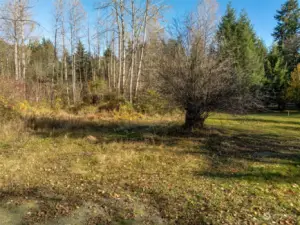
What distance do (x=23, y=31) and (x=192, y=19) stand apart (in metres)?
13.8

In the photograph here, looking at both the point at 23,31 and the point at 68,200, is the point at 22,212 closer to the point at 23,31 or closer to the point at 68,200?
the point at 68,200

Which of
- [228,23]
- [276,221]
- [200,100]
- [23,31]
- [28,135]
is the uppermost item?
[228,23]

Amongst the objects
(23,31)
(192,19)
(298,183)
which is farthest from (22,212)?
(23,31)

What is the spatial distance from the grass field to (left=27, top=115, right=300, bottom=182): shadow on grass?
0.03m

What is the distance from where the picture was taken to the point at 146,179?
3891mm

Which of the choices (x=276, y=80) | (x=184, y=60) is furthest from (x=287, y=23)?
(x=184, y=60)

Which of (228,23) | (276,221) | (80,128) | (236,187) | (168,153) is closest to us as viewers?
(276,221)

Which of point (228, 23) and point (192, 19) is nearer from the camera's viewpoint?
point (192, 19)

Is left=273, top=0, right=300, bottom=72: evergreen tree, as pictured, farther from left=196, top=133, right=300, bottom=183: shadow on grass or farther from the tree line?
left=196, top=133, right=300, bottom=183: shadow on grass

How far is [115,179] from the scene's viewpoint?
389cm

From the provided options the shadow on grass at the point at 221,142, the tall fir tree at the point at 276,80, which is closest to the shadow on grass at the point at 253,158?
the shadow on grass at the point at 221,142

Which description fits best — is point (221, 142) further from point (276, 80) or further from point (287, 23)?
point (287, 23)

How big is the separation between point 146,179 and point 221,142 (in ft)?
11.6

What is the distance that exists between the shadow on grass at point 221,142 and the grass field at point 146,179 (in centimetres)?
3
